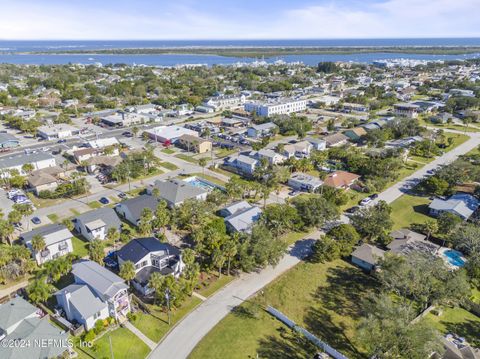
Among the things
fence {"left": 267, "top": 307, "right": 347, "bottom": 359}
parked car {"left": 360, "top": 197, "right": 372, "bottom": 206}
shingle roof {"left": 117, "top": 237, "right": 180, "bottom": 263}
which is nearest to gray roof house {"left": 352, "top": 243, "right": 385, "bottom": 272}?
fence {"left": 267, "top": 307, "right": 347, "bottom": 359}

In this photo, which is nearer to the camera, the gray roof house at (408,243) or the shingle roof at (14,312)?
the shingle roof at (14,312)

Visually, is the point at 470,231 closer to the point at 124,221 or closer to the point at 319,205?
the point at 319,205

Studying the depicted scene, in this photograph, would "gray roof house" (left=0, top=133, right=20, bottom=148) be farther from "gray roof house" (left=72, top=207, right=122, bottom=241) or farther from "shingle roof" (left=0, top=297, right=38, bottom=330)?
"shingle roof" (left=0, top=297, right=38, bottom=330)

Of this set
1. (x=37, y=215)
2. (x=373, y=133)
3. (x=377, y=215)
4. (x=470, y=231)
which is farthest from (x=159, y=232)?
(x=373, y=133)

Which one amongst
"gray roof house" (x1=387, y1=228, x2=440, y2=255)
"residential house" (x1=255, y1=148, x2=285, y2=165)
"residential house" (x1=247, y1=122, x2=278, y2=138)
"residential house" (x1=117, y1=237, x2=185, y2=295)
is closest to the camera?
"residential house" (x1=117, y1=237, x2=185, y2=295)

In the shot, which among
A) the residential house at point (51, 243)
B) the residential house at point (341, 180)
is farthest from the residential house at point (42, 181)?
the residential house at point (341, 180)

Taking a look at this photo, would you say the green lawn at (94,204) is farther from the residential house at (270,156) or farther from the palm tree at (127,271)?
the residential house at (270,156)
